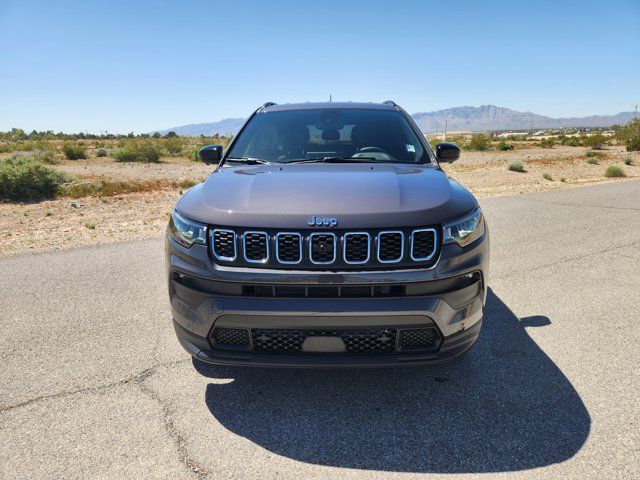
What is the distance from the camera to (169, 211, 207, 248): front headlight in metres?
2.48

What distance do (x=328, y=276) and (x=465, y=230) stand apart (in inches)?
32.7

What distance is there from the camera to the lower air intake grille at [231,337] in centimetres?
244

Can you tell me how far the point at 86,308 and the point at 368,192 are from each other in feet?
10.3

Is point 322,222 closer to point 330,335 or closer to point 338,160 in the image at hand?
point 330,335

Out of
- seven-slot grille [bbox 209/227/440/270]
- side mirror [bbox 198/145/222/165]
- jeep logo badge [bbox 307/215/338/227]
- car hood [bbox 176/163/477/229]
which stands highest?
side mirror [bbox 198/145/222/165]

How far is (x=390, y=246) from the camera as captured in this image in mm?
2369

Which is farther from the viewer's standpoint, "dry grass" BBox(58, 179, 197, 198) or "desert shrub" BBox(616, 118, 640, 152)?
"desert shrub" BBox(616, 118, 640, 152)

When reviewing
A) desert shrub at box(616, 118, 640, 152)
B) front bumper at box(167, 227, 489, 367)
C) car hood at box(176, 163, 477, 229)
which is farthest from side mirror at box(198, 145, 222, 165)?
desert shrub at box(616, 118, 640, 152)

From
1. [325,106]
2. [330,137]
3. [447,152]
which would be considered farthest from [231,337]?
[325,106]

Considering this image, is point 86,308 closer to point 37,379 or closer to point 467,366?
point 37,379

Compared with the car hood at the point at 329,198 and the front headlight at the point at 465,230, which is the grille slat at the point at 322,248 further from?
the front headlight at the point at 465,230

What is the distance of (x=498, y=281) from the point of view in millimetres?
4953

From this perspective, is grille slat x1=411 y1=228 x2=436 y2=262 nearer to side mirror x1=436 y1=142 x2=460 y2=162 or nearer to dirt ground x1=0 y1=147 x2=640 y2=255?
side mirror x1=436 y1=142 x2=460 y2=162

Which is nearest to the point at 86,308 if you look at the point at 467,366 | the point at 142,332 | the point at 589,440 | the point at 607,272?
the point at 142,332
